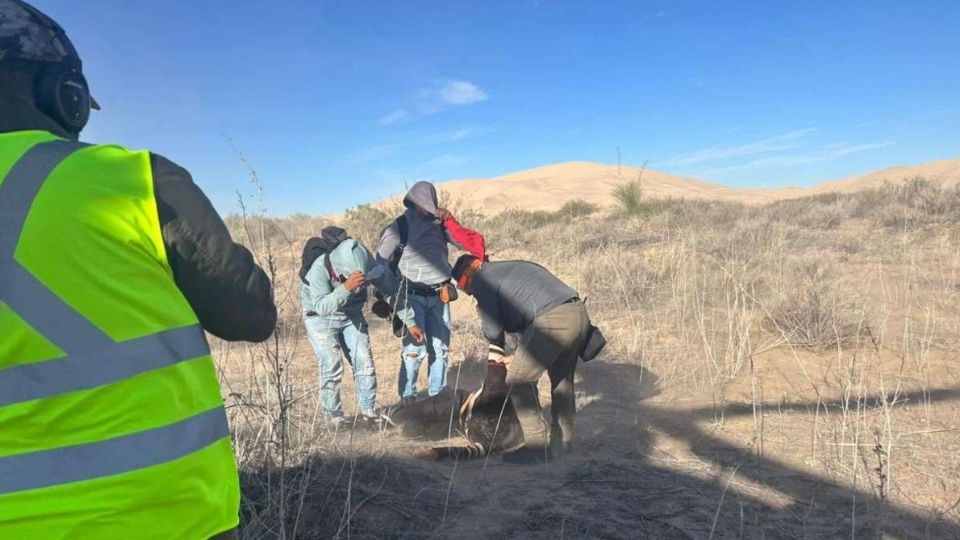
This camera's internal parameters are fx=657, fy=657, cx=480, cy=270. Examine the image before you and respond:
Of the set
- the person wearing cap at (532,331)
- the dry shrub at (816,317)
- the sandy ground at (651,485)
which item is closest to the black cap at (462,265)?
the person wearing cap at (532,331)

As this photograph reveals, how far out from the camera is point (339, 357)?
5273 mm

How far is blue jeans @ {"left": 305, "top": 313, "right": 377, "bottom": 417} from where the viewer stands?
17.0ft

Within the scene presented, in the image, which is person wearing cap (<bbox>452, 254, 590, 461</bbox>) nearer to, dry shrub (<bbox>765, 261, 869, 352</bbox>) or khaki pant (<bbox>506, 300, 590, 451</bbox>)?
khaki pant (<bbox>506, 300, 590, 451</bbox>)

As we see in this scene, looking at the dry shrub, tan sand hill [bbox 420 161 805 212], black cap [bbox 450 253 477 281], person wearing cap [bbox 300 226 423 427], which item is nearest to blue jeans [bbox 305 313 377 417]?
person wearing cap [bbox 300 226 423 427]

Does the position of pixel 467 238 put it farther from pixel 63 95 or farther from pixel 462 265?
pixel 63 95

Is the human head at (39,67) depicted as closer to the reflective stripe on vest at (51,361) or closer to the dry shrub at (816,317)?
the reflective stripe on vest at (51,361)

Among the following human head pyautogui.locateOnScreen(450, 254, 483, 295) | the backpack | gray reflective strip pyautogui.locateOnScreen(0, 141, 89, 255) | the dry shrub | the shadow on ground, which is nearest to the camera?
gray reflective strip pyautogui.locateOnScreen(0, 141, 89, 255)

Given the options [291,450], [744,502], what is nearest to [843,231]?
[744,502]

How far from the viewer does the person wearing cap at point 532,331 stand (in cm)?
439

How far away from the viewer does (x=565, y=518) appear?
10.3 ft

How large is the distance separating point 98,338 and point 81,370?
56 millimetres

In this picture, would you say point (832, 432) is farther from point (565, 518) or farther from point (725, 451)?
point (565, 518)

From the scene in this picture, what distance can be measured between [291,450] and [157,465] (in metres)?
2.17

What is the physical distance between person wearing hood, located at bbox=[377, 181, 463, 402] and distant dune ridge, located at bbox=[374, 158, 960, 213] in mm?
25739
